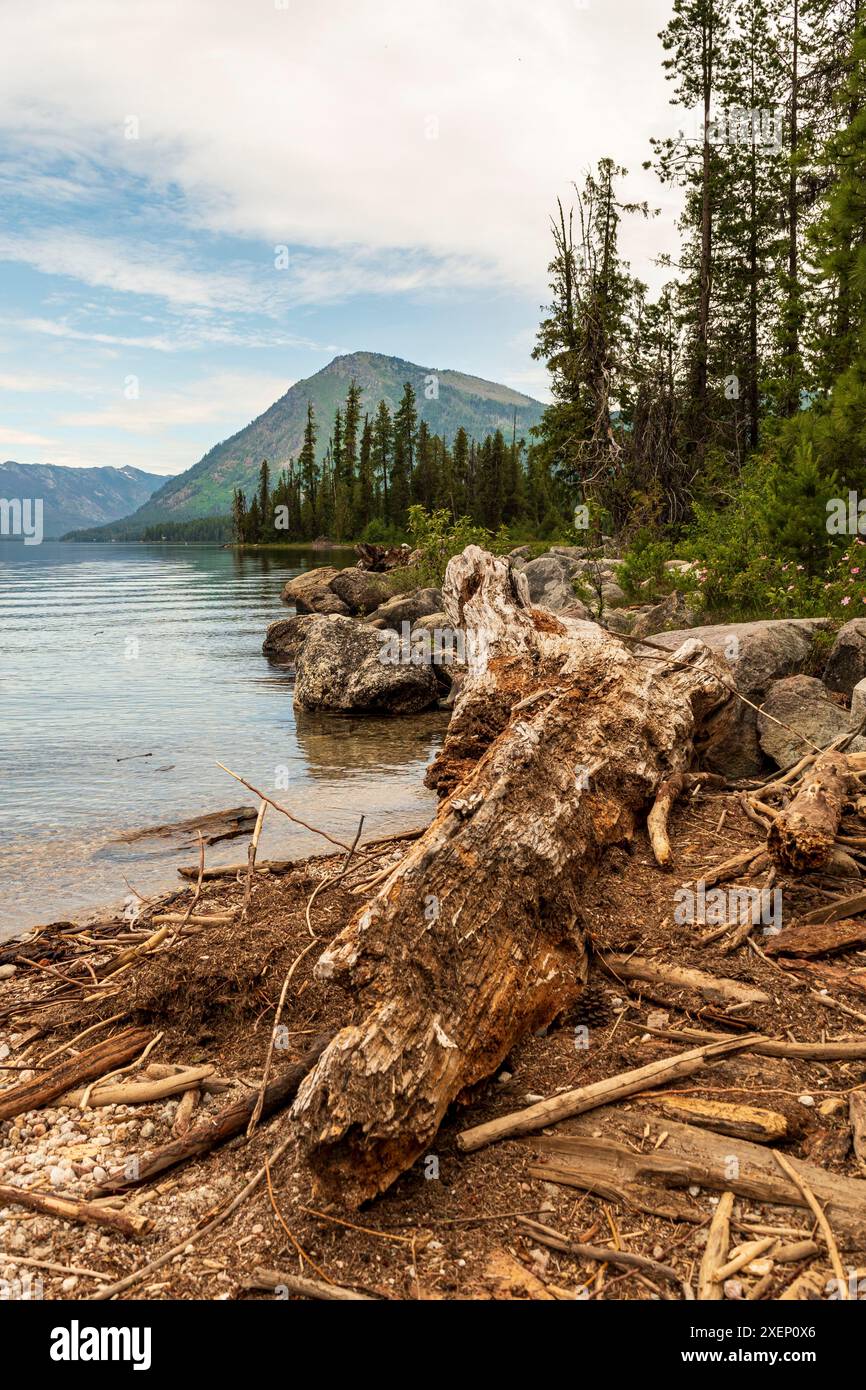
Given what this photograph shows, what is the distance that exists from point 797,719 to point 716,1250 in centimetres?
720

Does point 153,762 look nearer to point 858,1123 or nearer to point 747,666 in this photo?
point 747,666

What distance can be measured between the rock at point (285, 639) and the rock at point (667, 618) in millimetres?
10892

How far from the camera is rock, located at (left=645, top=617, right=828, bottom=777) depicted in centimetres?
957

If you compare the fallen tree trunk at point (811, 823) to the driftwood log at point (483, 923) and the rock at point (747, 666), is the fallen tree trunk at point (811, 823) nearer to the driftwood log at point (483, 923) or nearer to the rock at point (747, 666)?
the driftwood log at point (483, 923)

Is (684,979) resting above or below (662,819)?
below

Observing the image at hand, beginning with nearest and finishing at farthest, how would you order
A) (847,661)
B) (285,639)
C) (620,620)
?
(847,661) → (620,620) → (285,639)

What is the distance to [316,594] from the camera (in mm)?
36469

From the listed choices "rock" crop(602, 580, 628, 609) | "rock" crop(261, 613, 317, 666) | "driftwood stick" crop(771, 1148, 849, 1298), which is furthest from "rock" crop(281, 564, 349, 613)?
"driftwood stick" crop(771, 1148, 849, 1298)

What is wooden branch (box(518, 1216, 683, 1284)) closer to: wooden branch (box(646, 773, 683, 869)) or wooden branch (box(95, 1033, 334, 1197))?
wooden branch (box(95, 1033, 334, 1197))

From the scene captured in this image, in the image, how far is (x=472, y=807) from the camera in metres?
4.73

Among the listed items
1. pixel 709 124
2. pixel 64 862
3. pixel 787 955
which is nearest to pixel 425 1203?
pixel 787 955

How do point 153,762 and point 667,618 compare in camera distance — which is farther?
point 667,618

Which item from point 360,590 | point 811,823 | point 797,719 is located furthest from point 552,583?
point 811,823
